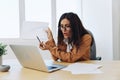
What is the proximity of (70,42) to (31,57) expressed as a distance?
25.2 inches

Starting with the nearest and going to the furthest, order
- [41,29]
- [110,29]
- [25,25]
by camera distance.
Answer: [25,25] < [41,29] < [110,29]

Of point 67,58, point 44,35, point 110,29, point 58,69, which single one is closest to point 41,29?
point 44,35

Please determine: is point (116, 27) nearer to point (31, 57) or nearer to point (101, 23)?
point (101, 23)

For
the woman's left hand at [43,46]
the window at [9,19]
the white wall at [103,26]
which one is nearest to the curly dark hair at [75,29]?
the woman's left hand at [43,46]

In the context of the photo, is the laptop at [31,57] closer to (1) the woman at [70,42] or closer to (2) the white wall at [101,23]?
(1) the woman at [70,42]

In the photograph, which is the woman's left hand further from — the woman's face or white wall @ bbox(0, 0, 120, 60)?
white wall @ bbox(0, 0, 120, 60)

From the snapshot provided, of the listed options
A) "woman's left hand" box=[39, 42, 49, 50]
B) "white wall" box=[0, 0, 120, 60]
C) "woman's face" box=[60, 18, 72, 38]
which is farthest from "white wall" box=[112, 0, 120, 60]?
"woman's left hand" box=[39, 42, 49, 50]

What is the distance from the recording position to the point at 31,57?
1275mm

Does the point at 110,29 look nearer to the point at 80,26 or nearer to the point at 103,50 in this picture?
the point at 103,50

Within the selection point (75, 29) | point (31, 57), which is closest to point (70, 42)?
point (75, 29)

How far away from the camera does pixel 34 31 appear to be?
1.58 m

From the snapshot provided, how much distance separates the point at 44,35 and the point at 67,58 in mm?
282

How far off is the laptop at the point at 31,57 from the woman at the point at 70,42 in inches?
14.7

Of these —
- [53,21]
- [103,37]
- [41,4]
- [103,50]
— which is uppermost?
[41,4]
